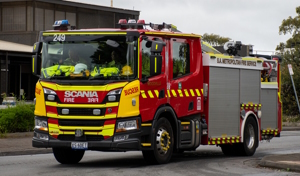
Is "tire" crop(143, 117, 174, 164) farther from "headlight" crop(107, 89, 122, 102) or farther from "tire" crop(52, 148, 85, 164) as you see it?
"tire" crop(52, 148, 85, 164)

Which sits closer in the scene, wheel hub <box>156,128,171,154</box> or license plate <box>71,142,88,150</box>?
license plate <box>71,142,88,150</box>

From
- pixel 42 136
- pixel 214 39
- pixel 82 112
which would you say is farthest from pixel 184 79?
pixel 214 39

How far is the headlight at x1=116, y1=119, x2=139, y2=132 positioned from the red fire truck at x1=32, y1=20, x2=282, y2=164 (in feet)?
0.07

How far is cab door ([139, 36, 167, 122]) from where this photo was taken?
1353 cm

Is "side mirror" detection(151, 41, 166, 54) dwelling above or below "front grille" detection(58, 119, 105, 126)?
above

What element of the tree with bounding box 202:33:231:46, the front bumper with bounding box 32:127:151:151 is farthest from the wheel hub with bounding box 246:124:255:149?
the tree with bounding box 202:33:231:46

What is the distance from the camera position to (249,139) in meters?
17.8

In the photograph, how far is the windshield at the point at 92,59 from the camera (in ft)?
43.8

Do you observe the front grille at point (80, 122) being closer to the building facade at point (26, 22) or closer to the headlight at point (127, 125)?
the headlight at point (127, 125)

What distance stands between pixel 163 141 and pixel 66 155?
91.1 inches

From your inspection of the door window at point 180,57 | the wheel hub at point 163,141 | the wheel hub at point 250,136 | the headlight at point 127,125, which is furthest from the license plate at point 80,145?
the wheel hub at point 250,136

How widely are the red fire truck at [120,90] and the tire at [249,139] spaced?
2066 mm

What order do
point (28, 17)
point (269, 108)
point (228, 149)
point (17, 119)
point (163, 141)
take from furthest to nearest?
1. point (28, 17)
2. point (17, 119)
3. point (269, 108)
4. point (228, 149)
5. point (163, 141)

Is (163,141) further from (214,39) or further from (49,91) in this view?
(214,39)
